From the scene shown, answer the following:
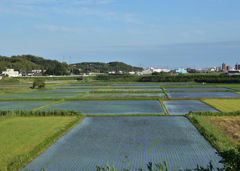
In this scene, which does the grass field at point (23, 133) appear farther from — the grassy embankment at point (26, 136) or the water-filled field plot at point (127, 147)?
the water-filled field plot at point (127, 147)

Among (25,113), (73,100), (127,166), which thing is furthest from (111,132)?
(73,100)

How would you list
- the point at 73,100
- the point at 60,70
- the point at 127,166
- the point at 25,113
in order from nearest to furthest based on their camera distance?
the point at 127,166 → the point at 25,113 → the point at 73,100 → the point at 60,70

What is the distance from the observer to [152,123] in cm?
1653

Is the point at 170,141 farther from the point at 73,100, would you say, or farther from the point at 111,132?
the point at 73,100

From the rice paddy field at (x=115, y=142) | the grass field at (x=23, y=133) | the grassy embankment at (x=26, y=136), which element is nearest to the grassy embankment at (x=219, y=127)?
the rice paddy field at (x=115, y=142)

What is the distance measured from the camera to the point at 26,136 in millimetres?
13516

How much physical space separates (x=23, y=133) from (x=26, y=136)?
76 cm

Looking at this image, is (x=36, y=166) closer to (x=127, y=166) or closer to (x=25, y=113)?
(x=127, y=166)

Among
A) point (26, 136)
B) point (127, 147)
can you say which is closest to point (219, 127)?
point (127, 147)

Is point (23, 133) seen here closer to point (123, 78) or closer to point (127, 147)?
point (127, 147)

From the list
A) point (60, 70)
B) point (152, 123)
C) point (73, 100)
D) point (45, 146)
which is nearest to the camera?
point (45, 146)

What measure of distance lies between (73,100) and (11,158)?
1886cm

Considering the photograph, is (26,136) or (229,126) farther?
(229,126)

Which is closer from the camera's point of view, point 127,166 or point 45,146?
point 127,166
